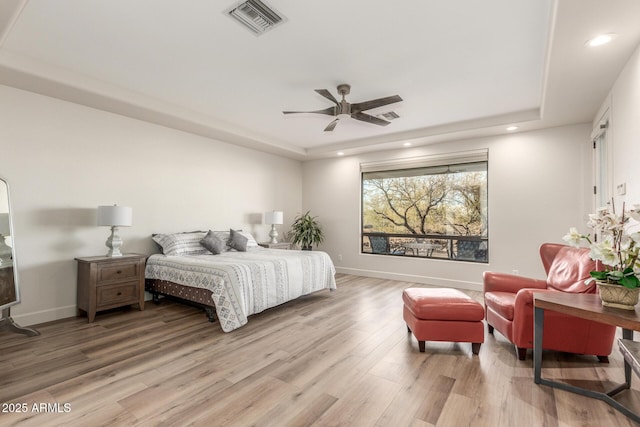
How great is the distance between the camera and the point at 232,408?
76.6 inches

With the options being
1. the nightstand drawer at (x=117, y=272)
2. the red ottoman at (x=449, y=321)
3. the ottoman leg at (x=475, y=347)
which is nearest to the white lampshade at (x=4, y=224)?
the nightstand drawer at (x=117, y=272)

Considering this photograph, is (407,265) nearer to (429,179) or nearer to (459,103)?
(429,179)

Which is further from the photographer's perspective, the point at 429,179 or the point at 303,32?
the point at 429,179

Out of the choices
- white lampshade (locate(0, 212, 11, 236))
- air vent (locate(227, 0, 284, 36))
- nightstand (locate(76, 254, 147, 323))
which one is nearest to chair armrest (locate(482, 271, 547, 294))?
air vent (locate(227, 0, 284, 36))

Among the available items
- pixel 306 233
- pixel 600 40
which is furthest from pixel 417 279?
pixel 600 40

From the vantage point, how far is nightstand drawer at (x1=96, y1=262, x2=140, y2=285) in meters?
3.59

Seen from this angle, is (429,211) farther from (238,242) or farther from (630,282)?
(630,282)

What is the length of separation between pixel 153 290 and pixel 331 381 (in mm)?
3192

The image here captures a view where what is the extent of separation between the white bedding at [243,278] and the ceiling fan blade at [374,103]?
214cm

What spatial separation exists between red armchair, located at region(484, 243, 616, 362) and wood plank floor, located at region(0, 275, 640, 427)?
0.15 meters

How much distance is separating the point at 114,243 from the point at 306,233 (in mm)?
3602

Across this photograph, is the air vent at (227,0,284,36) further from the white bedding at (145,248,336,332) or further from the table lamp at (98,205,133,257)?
the table lamp at (98,205,133,257)

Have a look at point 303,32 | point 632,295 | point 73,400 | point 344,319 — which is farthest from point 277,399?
point 303,32

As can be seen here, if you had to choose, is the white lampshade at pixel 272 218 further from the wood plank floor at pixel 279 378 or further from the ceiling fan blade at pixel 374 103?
the ceiling fan blade at pixel 374 103
